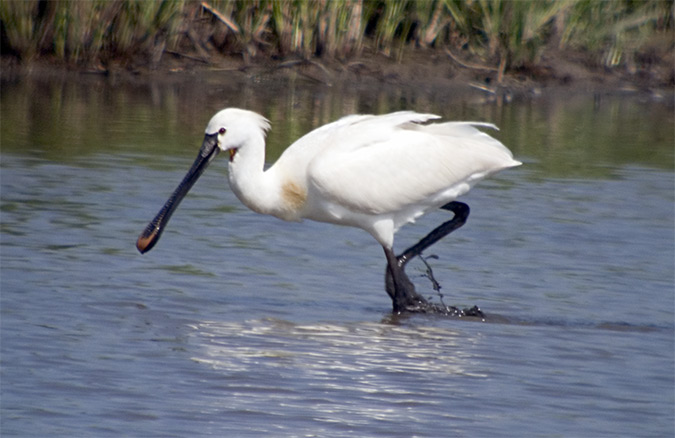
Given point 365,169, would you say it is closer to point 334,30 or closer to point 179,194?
point 179,194

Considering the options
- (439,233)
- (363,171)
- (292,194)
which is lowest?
(439,233)

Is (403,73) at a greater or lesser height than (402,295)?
lesser

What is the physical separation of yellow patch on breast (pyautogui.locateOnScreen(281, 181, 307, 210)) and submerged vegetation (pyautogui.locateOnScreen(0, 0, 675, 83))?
8658 millimetres

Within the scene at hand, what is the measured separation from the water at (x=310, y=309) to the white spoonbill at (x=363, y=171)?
386 millimetres

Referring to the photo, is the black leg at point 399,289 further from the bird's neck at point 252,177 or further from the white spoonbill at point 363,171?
the bird's neck at point 252,177

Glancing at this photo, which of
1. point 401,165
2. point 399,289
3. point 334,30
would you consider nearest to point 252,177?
point 401,165

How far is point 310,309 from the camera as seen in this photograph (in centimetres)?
668

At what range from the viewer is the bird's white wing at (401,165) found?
6.74 metres

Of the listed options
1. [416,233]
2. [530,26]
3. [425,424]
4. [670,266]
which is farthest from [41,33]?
[425,424]

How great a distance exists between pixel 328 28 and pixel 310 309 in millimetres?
9491

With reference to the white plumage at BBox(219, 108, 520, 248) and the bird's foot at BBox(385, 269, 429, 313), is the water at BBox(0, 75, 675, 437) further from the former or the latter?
the white plumage at BBox(219, 108, 520, 248)

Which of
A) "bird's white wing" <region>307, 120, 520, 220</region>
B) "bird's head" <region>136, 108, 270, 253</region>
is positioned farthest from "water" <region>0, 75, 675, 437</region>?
"bird's head" <region>136, 108, 270, 253</region>

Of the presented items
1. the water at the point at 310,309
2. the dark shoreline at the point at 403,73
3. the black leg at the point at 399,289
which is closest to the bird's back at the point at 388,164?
the black leg at the point at 399,289

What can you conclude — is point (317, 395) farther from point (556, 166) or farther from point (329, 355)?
point (556, 166)
